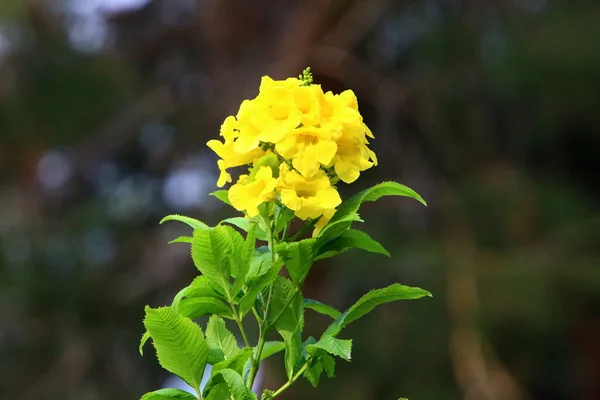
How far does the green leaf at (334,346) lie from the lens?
74 centimetres

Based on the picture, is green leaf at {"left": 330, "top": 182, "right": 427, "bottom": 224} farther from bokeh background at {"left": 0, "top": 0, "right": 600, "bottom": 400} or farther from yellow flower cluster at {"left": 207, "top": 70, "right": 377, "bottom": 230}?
bokeh background at {"left": 0, "top": 0, "right": 600, "bottom": 400}

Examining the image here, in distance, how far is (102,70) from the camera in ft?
17.7

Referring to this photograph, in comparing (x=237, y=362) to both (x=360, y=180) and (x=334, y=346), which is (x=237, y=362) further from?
(x=360, y=180)

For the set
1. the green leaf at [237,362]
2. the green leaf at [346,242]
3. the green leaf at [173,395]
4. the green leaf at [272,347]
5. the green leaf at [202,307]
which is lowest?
the green leaf at [272,347]

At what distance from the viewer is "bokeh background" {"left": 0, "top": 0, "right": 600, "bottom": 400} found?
3607 mm

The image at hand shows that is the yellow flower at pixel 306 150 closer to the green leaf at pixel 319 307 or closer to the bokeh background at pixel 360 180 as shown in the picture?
the green leaf at pixel 319 307

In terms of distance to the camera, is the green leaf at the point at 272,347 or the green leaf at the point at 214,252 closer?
the green leaf at the point at 214,252

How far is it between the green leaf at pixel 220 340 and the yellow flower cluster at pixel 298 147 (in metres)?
0.17

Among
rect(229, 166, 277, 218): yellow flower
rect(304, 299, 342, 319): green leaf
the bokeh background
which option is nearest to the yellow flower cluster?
rect(229, 166, 277, 218): yellow flower

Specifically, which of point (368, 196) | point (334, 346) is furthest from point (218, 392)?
point (368, 196)

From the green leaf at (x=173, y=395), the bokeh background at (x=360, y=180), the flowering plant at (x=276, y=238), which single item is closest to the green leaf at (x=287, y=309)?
the flowering plant at (x=276, y=238)

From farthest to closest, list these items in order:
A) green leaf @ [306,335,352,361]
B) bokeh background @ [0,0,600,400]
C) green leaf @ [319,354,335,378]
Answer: bokeh background @ [0,0,600,400] → green leaf @ [319,354,335,378] → green leaf @ [306,335,352,361]

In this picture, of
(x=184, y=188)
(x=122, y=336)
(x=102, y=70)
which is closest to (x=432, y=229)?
(x=184, y=188)

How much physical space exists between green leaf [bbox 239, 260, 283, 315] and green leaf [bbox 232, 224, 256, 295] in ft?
0.04
